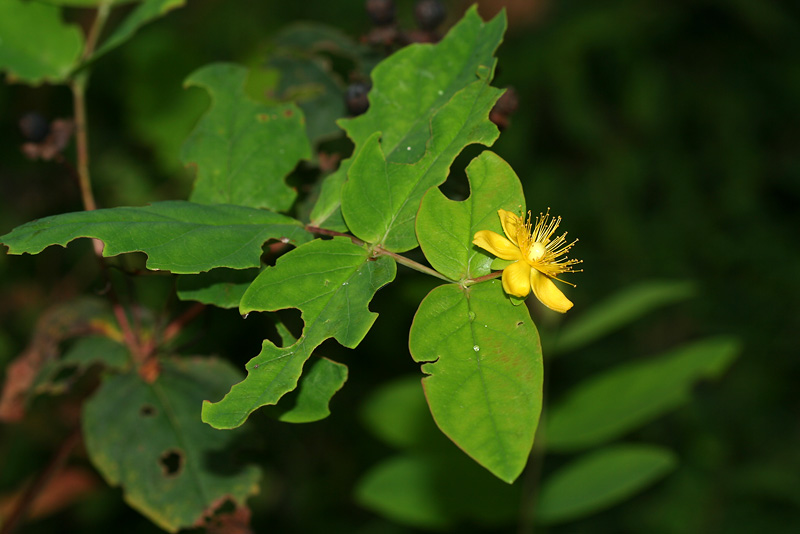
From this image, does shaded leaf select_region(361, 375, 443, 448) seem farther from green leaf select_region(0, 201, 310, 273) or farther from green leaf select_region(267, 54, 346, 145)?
green leaf select_region(0, 201, 310, 273)

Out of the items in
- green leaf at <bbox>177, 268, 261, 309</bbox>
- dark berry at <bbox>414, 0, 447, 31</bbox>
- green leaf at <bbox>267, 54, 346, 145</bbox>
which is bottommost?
green leaf at <bbox>177, 268, 261, 309</bbox>

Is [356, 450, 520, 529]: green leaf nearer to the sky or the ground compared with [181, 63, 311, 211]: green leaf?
nearer to the ground

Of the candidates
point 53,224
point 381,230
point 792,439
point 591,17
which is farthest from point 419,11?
point 792,439

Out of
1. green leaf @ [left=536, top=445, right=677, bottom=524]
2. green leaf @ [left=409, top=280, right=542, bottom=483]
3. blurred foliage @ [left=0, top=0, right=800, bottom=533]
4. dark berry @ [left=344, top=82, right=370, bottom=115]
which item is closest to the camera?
green leaf @ [left=409, top=280, right=542, bottom=483]

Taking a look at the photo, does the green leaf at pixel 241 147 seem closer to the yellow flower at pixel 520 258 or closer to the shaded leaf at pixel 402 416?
the yellow flower at pixel 520 258

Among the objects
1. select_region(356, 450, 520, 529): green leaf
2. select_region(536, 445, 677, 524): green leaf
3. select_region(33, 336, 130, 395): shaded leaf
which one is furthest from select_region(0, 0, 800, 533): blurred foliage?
select_region(33, 336, 130, 395): shaded leaf

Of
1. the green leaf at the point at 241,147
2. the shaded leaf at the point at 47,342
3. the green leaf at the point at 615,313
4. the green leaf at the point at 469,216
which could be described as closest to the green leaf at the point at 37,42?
the green leaf at the point at 241,147

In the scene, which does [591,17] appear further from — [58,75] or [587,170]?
[58,75]
